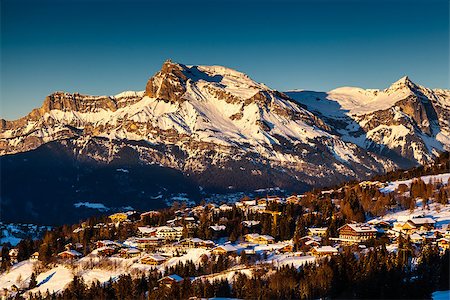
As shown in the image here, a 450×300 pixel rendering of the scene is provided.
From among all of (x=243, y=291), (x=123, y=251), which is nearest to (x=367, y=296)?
(x=243, y=291)

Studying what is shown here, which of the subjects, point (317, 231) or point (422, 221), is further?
point (317, 231)

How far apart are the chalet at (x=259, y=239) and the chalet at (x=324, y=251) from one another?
1436 centimetres

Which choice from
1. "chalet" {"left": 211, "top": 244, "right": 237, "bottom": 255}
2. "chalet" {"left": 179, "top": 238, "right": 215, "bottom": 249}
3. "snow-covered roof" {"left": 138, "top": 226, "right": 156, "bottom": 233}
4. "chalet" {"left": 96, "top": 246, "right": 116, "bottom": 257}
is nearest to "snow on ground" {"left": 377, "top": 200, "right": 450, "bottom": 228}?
"chalet" {"left": 211, "top": 244, "right": 237, "bottom": 255}

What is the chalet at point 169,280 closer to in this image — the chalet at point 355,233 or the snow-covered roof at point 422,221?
the chalet at point 355,233

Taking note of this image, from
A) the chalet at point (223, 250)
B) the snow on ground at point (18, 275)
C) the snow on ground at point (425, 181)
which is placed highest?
the snow on ground at point (425, 181)

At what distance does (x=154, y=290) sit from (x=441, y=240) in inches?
1642

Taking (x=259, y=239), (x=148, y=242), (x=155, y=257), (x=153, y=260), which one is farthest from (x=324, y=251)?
(x=148, y=242)

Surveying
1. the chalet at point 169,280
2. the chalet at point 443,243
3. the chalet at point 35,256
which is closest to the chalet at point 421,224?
the chalet at point 443,243

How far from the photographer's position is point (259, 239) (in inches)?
4865

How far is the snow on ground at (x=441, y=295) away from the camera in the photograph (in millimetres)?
80431

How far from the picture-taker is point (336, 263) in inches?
3693

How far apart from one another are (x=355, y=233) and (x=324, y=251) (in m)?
11.2

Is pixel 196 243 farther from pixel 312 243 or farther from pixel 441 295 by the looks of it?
pixel 441 295

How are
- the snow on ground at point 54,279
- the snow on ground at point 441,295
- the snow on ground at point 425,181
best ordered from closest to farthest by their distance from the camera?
the snow on ground at point 441,295
the snow on ground at point 54,279
the snow on ground at point 425,181
